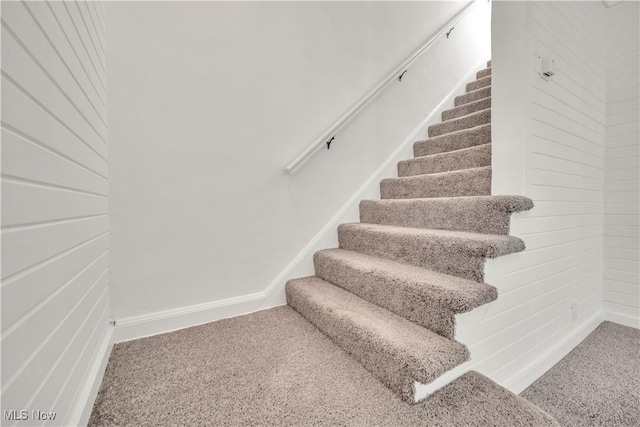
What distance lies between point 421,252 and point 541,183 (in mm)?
644

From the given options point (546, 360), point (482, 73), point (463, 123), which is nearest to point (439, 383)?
point (546, 360)

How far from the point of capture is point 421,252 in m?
1.25

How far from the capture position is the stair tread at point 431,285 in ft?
2.98

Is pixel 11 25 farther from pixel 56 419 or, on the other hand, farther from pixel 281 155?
pixel 281 155

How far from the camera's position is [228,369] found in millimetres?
1021

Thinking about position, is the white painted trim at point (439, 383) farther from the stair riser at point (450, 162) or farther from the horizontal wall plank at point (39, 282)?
the stair riser at point (450, 162)

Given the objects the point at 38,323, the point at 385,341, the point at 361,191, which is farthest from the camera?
the point at 361,191

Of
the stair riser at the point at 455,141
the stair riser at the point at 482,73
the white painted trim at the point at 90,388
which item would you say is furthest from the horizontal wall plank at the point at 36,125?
the stair riser at the point at 482,73

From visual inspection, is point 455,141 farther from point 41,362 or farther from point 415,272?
point 41,362

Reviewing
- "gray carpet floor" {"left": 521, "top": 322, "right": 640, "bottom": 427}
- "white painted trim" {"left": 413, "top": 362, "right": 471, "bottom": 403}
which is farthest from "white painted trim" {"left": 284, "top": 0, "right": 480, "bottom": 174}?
"gray carpet floor" {"left": 521, "top": 322, "right": 640, "bottom": 427}

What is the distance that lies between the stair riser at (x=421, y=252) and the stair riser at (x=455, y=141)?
965 millimetres

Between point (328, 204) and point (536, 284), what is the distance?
3.95 ft

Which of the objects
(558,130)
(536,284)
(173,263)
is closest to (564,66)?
(558,130)

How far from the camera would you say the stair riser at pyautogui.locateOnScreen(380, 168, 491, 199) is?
1379 millimetres
